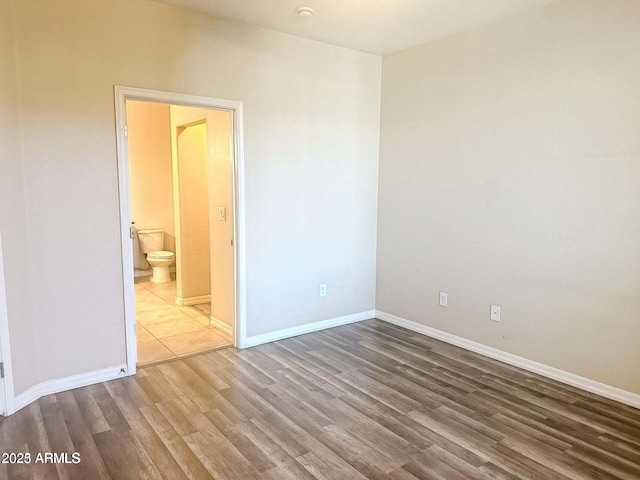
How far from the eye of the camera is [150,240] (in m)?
6.66

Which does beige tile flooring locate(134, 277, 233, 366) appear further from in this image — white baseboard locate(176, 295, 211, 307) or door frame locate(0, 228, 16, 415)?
door frame locate(0, 228, 16, 415)

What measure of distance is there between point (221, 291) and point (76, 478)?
7.58 feet

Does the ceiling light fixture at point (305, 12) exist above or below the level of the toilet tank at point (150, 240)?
above

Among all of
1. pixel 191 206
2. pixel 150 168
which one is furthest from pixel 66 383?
pixel 150 168

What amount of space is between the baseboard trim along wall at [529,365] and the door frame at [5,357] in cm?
333

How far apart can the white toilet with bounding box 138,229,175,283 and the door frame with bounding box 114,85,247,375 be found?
296 centimetres

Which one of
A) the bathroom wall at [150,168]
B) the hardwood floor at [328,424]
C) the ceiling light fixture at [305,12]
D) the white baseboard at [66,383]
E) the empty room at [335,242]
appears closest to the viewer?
the hardwood floor at [328,424]

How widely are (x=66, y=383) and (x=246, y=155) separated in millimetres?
2198

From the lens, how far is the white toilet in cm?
635

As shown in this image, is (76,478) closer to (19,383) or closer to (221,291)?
(19,383)

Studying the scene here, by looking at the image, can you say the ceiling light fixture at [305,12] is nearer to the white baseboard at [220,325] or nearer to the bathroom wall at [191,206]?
the bathroom wall at [191,206]

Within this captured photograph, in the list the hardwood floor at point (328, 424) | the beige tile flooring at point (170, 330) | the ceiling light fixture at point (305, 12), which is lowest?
the hardwood floor at point (328, 424)

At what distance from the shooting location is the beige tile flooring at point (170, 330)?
3.79m

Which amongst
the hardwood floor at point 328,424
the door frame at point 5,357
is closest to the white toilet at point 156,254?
the hardwood floor at point 328,424
